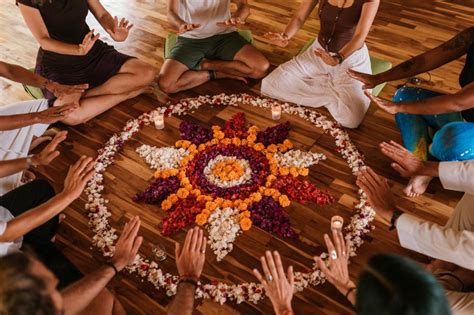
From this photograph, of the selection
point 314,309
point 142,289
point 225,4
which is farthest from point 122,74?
point 314,309

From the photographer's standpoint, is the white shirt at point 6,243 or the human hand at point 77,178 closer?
the white shirt at point 6,243

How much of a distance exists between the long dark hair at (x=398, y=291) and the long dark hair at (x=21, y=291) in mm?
982

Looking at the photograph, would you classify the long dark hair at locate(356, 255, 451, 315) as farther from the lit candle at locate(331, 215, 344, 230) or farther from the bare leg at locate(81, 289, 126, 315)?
the lit candle at locate(331, 215, 344, 230)

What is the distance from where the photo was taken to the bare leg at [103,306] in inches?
80.7

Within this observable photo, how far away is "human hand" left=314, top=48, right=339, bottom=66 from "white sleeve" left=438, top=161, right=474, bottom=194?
1464mm

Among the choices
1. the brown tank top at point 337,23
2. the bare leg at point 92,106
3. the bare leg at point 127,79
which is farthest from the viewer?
the bare leg at point 127,79

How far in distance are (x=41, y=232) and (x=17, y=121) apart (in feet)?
2.72

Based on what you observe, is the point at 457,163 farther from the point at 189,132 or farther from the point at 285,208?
the point at 189,132

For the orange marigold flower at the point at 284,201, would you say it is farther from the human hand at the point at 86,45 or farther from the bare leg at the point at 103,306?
the human hand at the point at 86,45

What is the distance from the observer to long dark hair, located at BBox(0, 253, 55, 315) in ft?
4.42

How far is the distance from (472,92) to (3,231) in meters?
2.54

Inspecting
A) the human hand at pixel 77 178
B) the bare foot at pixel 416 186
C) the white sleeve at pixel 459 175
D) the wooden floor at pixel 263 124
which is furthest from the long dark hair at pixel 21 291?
the bare foot at pixel 416 186

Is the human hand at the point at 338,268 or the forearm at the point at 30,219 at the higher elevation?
the forearm at the point at 30,219

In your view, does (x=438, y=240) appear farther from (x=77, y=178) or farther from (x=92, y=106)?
(x=92, y=106)
